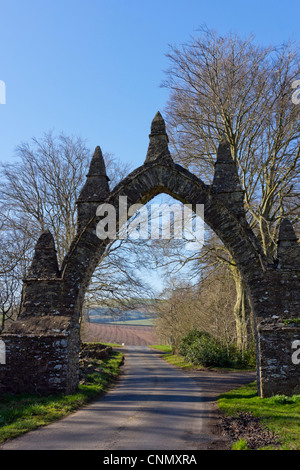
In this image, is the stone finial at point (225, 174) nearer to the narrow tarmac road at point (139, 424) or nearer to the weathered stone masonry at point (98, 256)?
the weathered stone masonry at point (98, 256)

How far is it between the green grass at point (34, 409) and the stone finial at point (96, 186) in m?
5.63

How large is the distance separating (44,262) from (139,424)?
5726 millimetres

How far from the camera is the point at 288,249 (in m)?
10.8

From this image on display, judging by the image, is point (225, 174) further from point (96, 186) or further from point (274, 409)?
point (274, 409)

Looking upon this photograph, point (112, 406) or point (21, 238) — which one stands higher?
point (21, 238)

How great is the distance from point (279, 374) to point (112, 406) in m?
4.39

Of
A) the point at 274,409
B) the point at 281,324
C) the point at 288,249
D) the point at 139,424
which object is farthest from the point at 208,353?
the point at 139,424

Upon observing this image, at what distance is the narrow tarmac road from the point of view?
6148 millimetres

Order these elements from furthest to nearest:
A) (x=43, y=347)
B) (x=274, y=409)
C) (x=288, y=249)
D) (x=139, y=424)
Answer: (x=288, y=249) → (x=43, y=347) → (x=274, y=409) → (x=139, y=424)

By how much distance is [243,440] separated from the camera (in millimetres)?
6238

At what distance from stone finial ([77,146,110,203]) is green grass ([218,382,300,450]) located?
680cm
